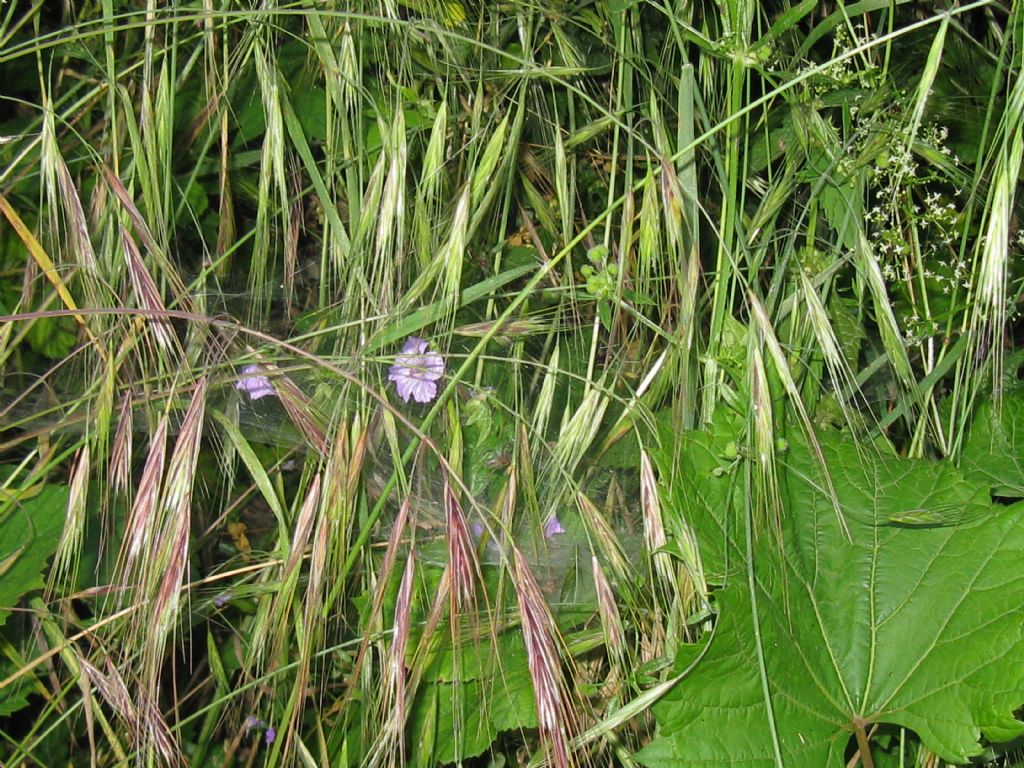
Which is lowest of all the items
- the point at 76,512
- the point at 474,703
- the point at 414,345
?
the point at 474,703

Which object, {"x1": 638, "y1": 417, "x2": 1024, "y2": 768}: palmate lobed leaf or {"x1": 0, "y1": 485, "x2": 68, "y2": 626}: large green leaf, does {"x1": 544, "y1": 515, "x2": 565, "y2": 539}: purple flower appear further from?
{"x1": 0, "y1": 485, "x2": 68, "y2": 626}: large green leaf

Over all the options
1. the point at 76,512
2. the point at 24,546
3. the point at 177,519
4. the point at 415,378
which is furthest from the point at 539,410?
the point at 24,546

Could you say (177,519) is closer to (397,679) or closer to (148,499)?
(148,499)

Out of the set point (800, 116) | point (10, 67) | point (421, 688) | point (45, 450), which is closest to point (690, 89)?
point (800, 116)

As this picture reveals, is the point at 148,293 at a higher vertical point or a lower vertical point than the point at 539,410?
higher

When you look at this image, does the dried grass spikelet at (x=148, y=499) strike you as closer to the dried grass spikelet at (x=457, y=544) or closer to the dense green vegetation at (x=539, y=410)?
the dense green vegetation at (x=539, y=410)

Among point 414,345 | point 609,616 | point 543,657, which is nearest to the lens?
point 543,657
